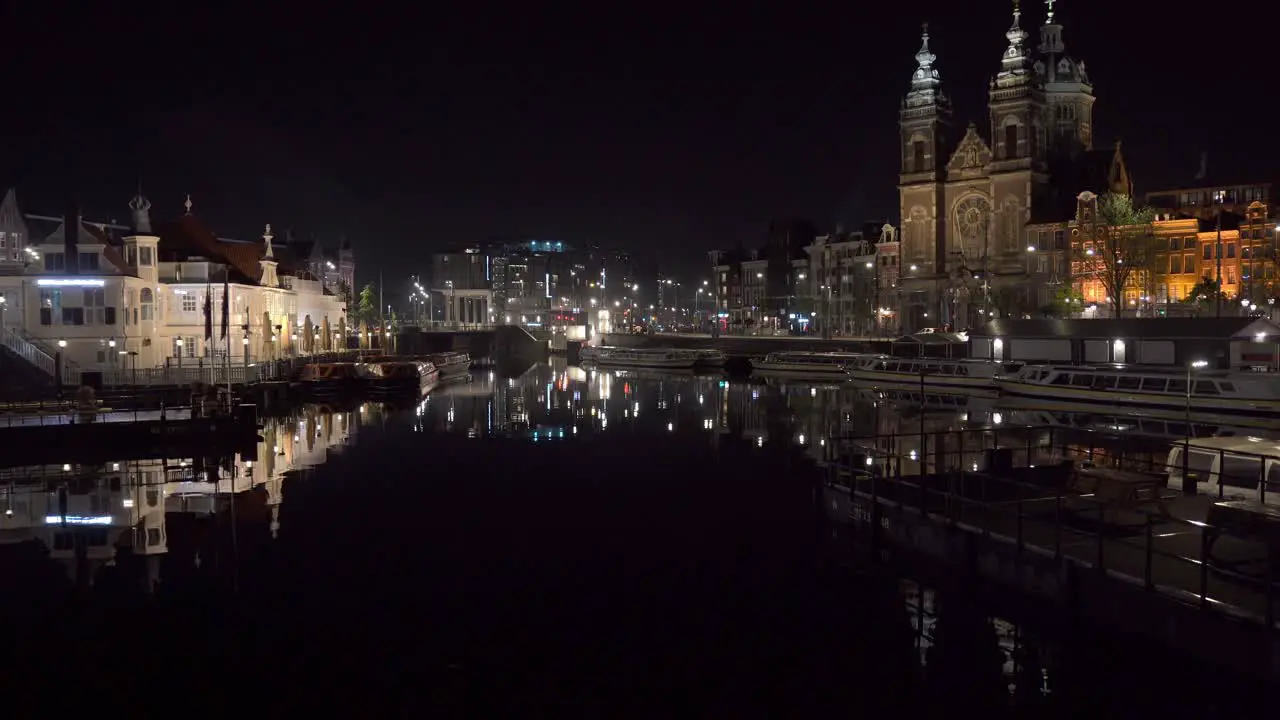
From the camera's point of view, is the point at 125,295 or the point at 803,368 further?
the point at 803,368

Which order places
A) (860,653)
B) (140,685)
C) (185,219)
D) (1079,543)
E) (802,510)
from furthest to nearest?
1. (185,219)
2. (802,510)
3. (1079,543)
4. (860,653)
5. (140,685)

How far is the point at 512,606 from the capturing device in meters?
22.9

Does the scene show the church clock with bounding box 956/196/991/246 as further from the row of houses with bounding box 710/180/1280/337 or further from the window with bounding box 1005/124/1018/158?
the window with bounding box 1005/124/1018/158

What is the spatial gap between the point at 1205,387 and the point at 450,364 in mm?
72038

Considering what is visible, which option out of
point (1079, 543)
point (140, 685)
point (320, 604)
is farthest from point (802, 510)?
point (140, 685)

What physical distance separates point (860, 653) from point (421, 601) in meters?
9.50

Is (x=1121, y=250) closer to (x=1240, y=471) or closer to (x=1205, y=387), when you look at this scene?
(x=1205, y=387)

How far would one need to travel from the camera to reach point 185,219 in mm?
80688

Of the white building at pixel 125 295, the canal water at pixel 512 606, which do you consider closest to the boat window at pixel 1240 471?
the canal water at pixel 512 606

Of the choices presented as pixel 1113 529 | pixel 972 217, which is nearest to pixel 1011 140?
pixel 972 217

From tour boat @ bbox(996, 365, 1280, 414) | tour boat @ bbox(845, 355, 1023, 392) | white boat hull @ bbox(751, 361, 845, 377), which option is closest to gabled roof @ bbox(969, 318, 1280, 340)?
tour boat @ bbox(996, 365, 1280, 414)

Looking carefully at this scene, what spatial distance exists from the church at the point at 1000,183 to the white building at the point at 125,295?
73.3m

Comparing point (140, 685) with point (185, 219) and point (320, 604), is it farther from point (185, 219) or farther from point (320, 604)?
point (185, 219)

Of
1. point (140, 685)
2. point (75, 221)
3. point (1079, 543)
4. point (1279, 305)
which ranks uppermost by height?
point (75, 221)
